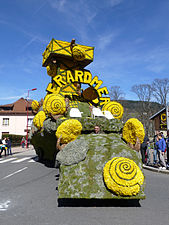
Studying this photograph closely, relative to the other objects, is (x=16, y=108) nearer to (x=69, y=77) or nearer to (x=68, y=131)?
(x=69, y=77)

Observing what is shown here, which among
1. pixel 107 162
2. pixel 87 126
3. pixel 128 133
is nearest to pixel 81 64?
pixel 87 126

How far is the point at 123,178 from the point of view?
407 cm

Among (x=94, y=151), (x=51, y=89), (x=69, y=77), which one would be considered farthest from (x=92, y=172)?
(x=69, y=77)

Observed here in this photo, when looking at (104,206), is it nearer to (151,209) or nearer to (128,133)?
(151,209)

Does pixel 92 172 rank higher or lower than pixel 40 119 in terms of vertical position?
lower

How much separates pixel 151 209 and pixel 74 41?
388 inches

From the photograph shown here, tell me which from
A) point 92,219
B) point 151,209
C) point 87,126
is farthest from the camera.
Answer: point 87,126

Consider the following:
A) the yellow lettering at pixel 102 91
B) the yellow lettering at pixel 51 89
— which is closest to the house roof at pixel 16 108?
the yellow lettering at pixel 51 89

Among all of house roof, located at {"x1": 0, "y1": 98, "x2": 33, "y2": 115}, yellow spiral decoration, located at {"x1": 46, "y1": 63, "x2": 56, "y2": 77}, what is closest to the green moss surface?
yellow spiral decoration, located at {"x1": 46, "y1": 63, "x2": 56, "y2": 77}

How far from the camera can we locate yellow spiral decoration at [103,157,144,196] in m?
4.02

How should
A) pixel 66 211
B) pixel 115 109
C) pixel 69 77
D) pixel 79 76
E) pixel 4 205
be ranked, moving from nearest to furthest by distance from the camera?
pixel 66 211 → pixel 4 205 → pixel 115 109 → pixel 79 76 → pixel 69 77

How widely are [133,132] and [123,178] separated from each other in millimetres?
1658

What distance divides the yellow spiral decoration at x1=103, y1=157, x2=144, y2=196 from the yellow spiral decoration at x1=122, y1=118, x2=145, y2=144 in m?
1.18

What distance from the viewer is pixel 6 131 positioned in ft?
128
